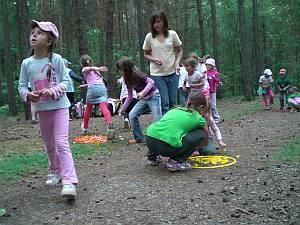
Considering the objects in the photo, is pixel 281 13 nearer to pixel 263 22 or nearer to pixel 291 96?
pixel 263 22

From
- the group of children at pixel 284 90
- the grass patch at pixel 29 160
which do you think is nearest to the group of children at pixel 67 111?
the grass patch at pixel 29 160

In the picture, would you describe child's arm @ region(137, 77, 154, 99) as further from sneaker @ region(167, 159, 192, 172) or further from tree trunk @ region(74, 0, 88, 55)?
tree trunk @ region(74, 0, 88, 55)

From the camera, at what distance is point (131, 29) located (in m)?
36.6

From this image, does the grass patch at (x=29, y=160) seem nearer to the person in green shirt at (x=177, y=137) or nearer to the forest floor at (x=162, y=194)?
the forest floor at (x=162, y=194)

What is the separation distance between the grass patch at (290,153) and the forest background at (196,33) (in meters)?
14.1

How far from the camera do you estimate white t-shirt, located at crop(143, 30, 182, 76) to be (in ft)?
22.1

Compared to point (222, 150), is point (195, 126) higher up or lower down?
higher up

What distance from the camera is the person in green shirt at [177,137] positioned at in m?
5.16

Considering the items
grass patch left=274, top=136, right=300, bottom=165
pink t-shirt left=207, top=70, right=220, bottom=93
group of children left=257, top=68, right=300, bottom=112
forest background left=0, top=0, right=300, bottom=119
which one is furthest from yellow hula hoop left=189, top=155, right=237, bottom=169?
forest background left=0, top=0, right=300, bottom=119

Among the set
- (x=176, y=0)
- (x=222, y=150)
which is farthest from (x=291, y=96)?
→ (x=176, y=0)

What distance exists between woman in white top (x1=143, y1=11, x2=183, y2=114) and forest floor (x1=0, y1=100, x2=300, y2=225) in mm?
1218

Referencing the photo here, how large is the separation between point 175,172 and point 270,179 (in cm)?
124

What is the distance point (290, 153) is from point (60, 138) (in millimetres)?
3782

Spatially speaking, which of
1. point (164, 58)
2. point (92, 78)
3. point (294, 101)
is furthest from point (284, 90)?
point (164, 58)
